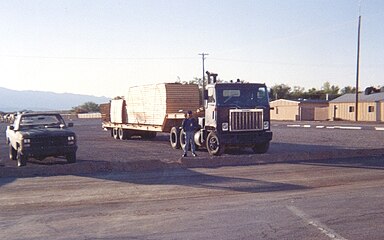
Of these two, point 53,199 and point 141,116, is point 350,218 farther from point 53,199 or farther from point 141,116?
point 141,116

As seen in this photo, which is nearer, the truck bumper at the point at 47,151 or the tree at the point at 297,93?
the truck bumper at the point at 47,151

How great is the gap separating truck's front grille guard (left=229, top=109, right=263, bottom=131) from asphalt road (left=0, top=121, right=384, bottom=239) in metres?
2.77

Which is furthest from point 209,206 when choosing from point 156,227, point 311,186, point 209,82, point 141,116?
point 141,116

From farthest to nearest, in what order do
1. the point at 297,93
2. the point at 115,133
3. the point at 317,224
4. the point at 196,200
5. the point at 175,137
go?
1. the point at 297,93
2. the point at 115,133
3. the point at 175,137
4. the point at 196,200
5. the point at 317,224

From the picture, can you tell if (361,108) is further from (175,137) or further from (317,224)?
(317,224)

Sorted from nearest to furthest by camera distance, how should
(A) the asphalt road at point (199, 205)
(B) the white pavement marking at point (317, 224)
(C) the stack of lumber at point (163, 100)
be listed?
1. (B) the white pavement marking at point (317, 224)
2. (A) the asphalt road at point (199, 205)
3. (C) the stack of lumber at point (163, 100)

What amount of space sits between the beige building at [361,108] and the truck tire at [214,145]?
46.2 m

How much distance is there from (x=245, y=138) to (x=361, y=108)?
160ft

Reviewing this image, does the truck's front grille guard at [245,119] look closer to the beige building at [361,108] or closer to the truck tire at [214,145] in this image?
the truck tire at [214,145]

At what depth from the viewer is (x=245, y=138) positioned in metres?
20.2

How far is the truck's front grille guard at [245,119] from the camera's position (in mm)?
20047

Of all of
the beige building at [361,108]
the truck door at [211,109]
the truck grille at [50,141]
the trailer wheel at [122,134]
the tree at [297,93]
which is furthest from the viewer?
the tree at [297,93]

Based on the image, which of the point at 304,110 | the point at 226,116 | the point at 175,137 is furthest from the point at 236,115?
the point at 304,110

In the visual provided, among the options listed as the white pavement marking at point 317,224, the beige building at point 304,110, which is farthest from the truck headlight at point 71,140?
the beige building at point 304,110
